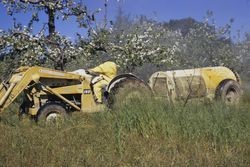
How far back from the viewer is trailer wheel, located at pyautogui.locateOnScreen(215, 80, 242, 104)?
14422 mm

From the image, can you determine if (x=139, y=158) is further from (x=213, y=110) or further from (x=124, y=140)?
(x=213, y=110)

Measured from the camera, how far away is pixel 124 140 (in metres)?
8.30

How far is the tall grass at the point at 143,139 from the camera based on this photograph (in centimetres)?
713

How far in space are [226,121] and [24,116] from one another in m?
5.99

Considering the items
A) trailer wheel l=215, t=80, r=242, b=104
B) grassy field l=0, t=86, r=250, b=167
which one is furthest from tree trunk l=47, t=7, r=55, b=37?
grassy field l=0, t=86, r=250, b=167

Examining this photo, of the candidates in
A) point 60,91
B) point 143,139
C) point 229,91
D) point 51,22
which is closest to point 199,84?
point 229,91

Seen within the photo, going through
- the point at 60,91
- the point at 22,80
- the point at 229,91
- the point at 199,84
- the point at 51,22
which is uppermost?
the point at 51,22

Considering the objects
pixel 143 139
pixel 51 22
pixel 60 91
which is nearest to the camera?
pixel 143 139

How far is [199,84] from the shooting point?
14.5m

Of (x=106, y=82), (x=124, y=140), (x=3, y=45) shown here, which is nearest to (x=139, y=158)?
(x=124, y=140)

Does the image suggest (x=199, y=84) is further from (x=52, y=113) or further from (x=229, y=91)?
(x=52, y=113)

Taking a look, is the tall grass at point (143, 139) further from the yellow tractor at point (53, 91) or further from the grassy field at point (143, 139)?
the yellow tractor at point (53, 91)

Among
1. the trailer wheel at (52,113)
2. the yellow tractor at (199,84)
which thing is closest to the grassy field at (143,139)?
the trailer wheel at (52,113)

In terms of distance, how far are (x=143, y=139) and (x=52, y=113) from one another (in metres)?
3.86
